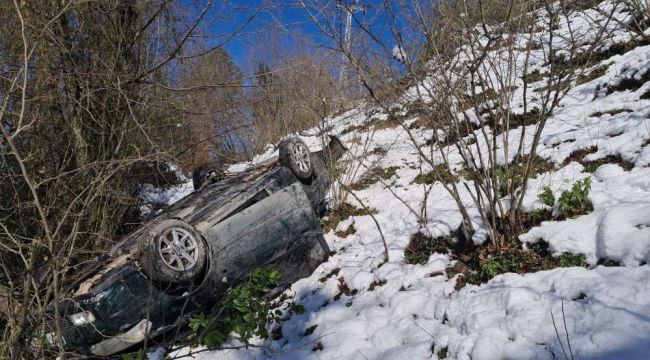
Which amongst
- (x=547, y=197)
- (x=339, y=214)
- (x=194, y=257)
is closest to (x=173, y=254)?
(x=194, y=257)

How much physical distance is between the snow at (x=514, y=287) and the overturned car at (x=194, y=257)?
0.57m

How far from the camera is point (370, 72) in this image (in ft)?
14.2

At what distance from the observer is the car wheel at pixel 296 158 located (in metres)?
5.31

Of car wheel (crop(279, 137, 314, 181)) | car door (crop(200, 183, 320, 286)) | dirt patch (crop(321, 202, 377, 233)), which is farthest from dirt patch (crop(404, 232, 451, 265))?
car wheel (crop(279, 137, 314, 181))

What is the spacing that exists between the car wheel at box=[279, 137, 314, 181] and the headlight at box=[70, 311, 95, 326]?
2.74 metres

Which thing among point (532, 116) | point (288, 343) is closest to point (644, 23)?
point (532, 116)

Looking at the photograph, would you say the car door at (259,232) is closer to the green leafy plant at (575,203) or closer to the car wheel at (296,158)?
the car wheel at (296,158)

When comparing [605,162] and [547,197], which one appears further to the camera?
[605,162]

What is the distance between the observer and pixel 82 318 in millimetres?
3283

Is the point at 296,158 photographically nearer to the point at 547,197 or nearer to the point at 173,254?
the point at 173,254

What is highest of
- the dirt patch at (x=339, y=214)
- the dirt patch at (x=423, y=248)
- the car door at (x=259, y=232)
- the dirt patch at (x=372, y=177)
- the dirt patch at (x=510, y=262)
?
the car door at (x=259, y=232)

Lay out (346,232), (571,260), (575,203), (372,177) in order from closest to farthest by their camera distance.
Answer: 1. (571,260)
2. (575,203)
3. (346,232)
4. (372,177)

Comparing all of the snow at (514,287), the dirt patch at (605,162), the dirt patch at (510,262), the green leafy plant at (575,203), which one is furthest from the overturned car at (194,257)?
the dirt patch at (605,162)

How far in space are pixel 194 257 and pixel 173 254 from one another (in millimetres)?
185
